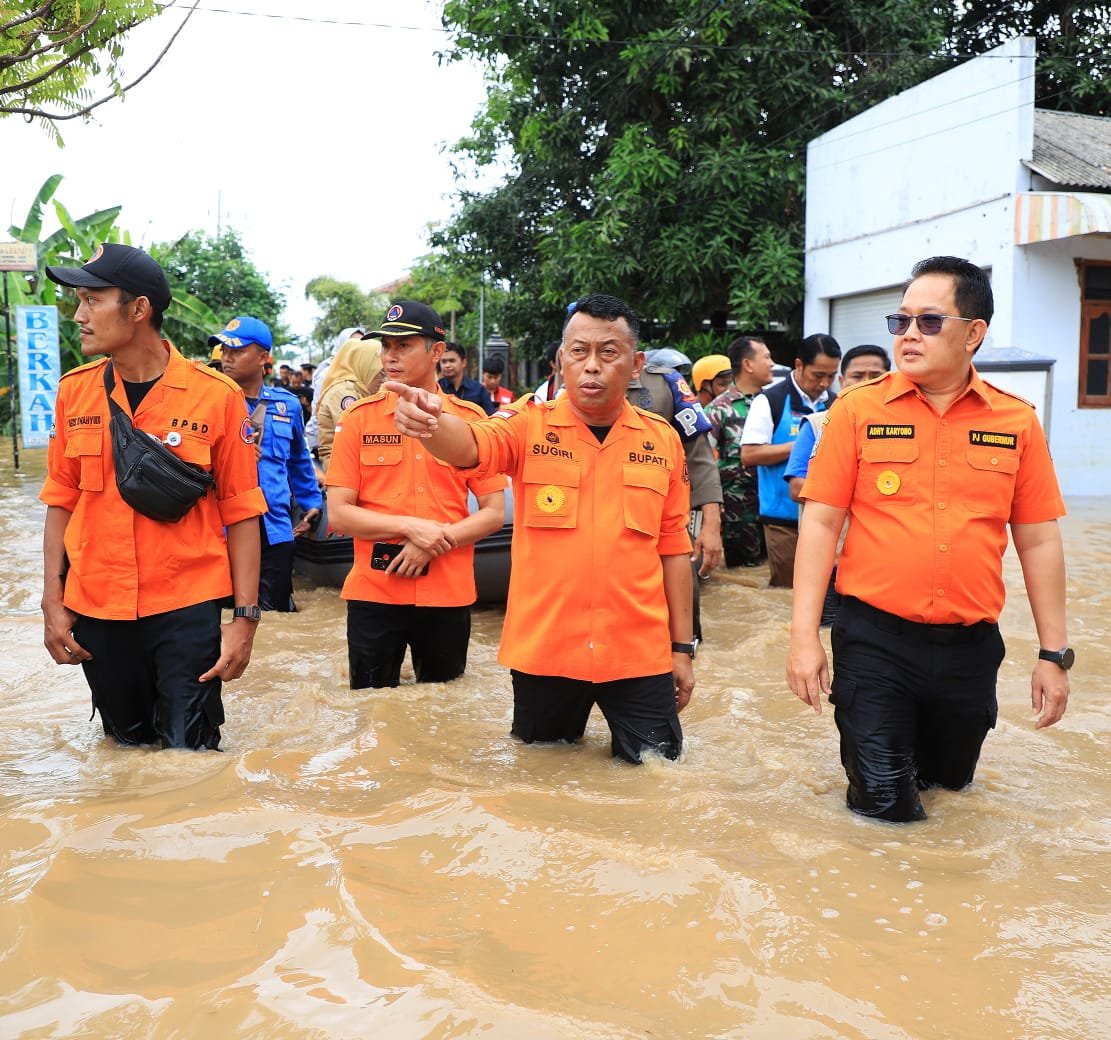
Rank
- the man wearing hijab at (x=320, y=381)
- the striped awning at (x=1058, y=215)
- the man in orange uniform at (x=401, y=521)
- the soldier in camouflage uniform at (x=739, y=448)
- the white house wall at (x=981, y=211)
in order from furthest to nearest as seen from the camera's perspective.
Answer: the white house wall at (x=981, y=211), the striped awning at (x=1058, y=215), the soldier in camouflage uniform at (x=739, y=448), the man wearing hijab at (x=320, y=381), the man in orange uniform at (x=401, y=521)

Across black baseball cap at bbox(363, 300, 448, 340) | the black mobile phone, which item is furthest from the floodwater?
black baseball cap at bbox(363, 300, 448, 340)

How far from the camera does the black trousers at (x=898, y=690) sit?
3436 millimetres

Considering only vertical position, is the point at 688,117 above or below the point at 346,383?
above

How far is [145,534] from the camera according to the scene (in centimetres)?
369

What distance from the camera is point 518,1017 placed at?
7.68ft

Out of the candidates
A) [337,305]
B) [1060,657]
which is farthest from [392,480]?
[337,305]

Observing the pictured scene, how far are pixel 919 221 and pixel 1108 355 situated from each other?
2.72 m

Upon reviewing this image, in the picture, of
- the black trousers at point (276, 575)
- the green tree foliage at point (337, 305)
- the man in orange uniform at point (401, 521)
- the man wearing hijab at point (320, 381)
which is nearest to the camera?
the man in orange uniform at point (401, 521)

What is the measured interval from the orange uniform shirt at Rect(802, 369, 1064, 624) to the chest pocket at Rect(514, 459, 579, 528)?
28.8 inches

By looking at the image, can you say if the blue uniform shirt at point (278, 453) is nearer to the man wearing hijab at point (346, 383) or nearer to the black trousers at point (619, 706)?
the man wearing hijab at point (346, 383)

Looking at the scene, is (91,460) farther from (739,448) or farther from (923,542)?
(739,448)

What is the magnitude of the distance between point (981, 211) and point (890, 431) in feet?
35.2

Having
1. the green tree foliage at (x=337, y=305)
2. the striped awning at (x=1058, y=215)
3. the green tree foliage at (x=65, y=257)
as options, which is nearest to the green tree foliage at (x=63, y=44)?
the striped awning at (x=1058, y=215)

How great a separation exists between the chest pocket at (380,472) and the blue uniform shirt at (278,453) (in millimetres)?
1853
